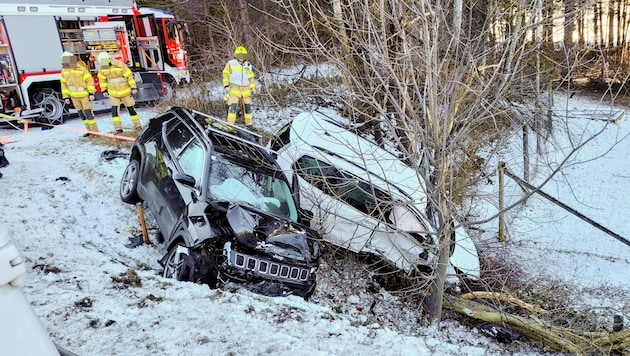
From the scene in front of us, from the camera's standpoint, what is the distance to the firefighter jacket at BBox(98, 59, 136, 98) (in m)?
9.39

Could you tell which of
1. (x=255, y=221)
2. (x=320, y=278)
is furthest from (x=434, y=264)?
(x=255, y=221)

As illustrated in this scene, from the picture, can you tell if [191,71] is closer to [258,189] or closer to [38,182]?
[38,182]

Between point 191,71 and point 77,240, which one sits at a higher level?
point 191,71

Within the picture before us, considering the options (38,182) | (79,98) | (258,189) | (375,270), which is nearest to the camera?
(258,189)

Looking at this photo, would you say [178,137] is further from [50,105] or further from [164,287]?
[50,105]

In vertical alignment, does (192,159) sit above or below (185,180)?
above

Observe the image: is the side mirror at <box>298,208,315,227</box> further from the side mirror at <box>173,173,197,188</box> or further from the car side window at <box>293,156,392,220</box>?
the side mirror at <box>173,173,197,188</box>

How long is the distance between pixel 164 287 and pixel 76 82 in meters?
7.30

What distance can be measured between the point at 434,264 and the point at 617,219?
8.63 meters

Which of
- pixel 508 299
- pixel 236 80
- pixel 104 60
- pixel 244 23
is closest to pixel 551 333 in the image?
pixel 508 299

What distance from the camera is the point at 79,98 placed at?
31.4ft

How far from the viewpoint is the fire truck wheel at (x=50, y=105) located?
1123 cm

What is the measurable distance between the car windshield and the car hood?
28 cm

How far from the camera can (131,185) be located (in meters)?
6.53
